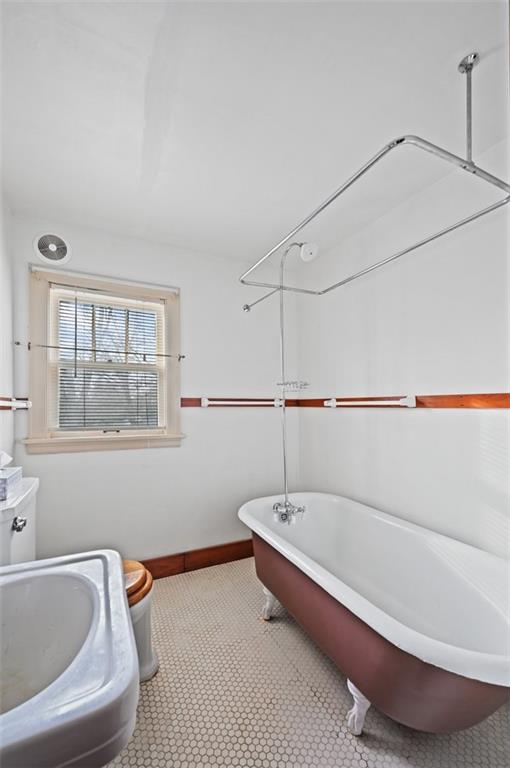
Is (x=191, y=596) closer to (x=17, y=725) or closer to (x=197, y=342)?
(x=197, y=342)

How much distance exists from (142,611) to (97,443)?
112 cm

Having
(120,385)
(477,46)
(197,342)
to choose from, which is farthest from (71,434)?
(477,46)

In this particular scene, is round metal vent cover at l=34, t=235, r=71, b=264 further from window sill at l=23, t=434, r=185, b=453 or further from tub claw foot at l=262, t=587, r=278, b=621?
tub claw foot at l=262, t=587, r=278, b=621

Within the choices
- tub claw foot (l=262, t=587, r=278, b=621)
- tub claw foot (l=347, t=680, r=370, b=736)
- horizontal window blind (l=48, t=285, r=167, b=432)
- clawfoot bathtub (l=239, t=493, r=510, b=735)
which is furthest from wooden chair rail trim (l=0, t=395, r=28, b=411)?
tub claw foot (l=347, t=680, r=370, b=736)

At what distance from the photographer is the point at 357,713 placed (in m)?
1.25

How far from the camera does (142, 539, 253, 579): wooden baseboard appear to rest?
2371 millimetres

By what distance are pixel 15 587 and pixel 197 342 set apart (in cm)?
196

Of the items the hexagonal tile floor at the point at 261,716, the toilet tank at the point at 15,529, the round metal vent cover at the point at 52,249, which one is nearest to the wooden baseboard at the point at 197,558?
the hexagonal tile floor at the point at 261,716

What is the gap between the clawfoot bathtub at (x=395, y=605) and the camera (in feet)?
3.27

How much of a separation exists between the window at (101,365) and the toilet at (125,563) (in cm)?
62

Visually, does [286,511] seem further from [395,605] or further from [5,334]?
[5,334]

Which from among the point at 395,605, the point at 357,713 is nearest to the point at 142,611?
the point at 357,713

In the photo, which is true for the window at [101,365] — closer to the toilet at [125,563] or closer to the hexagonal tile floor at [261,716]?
the toilet at [125,563]

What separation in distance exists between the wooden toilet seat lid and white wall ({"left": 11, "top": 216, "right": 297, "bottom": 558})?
2.56ft
